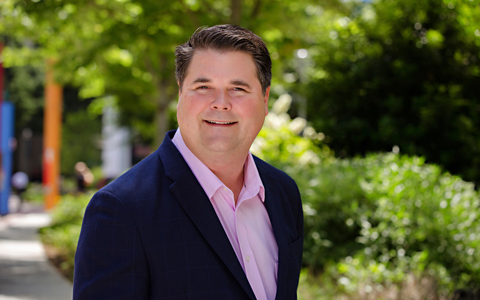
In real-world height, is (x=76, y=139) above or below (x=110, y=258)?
above

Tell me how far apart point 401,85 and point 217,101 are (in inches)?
237

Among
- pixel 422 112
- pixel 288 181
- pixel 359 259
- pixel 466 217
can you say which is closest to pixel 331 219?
pixel 359 259

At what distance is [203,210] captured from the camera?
1685 mm

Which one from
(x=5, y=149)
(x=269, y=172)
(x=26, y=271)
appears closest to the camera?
(x=269, y=172)

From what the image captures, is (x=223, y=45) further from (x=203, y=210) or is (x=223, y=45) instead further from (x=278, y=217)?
(x=278, y=217)

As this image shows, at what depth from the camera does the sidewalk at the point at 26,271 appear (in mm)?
7223

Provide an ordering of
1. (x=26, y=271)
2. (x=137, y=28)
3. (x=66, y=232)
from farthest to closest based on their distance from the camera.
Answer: (x=66, y=232) < (x=26, y=271) < (x=137, y=28)

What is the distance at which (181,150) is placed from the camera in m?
1.85

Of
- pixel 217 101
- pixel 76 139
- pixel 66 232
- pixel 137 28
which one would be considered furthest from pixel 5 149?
pixel 76 139

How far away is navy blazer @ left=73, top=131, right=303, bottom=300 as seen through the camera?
1524mm

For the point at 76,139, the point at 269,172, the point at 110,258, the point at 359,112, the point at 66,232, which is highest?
the point at 76,139

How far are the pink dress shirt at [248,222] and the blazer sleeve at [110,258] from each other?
1.06 feet

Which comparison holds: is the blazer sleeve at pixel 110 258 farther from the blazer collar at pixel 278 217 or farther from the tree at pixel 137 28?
the tree at pixel 137 28

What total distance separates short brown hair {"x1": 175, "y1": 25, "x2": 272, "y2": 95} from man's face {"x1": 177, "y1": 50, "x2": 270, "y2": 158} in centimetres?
2
